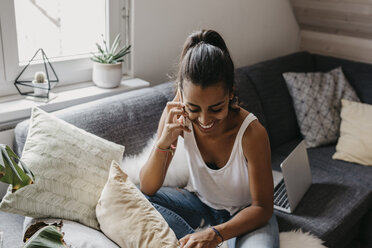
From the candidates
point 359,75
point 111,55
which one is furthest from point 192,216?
point 359,75

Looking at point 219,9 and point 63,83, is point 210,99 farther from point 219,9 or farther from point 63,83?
point 219,9

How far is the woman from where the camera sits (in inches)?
49.9

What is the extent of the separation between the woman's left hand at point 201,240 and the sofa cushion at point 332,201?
0.47 meters

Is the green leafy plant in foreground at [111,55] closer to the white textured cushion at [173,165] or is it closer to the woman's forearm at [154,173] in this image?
the white textured cushion at [173,165]

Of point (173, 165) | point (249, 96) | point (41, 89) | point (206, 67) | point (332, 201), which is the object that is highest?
point (206, 67)

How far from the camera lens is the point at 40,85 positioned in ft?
5.58

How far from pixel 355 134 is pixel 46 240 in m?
2.00

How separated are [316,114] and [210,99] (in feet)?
4.44

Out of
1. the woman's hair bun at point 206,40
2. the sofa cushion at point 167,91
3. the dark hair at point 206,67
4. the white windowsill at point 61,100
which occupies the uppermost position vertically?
the woman's hair bun at point 206,40

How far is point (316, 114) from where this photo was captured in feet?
7.89

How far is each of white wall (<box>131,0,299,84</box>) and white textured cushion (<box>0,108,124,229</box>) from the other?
825 mm

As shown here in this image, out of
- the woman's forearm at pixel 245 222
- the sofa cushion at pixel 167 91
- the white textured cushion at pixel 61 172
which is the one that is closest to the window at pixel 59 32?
the sofa cushion at pixel 167 91

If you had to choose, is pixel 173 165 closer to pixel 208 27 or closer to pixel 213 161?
pixel 213 161

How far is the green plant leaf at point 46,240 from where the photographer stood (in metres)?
0.70
